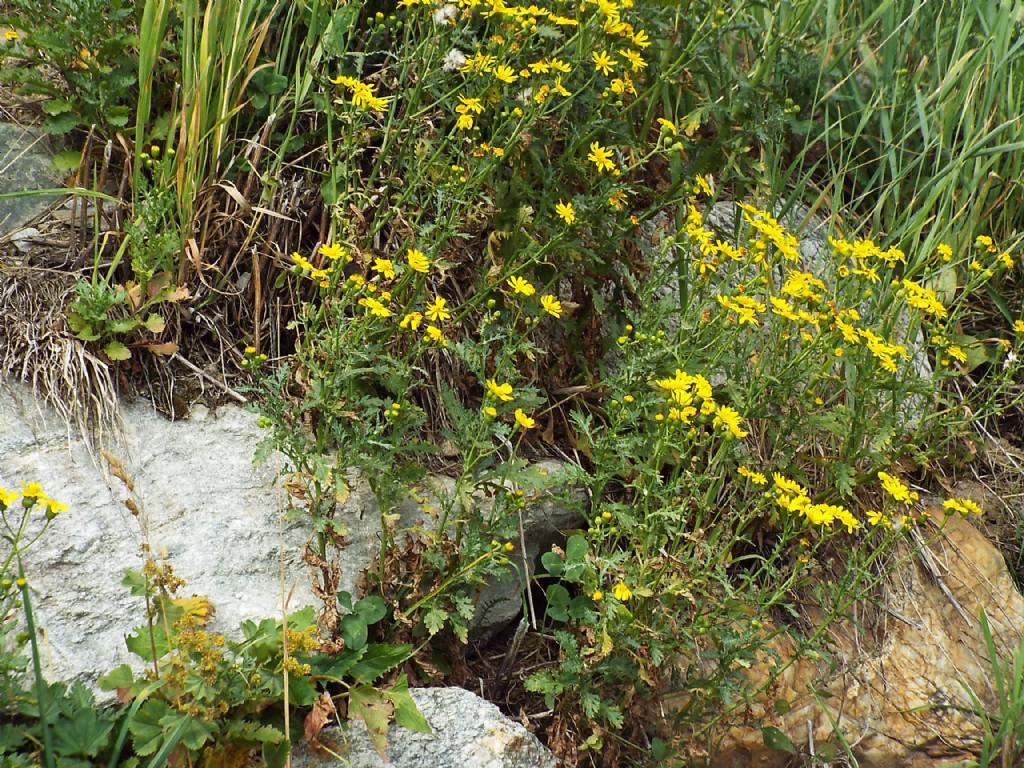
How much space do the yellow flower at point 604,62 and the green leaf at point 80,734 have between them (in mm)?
1880

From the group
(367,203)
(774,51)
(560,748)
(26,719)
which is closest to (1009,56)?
(774,51)

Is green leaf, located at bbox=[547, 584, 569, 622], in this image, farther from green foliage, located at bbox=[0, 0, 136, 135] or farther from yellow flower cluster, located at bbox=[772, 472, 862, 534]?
green foliage, located at bbox=[0, 0, 136, 135]

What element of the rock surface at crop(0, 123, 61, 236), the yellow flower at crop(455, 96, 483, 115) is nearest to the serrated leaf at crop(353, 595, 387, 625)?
the yellow flower at crop(455, 96, 483, 115)

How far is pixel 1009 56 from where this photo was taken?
3.55 meters

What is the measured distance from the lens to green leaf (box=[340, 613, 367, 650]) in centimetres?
224

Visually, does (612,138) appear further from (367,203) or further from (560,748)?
(560,748)

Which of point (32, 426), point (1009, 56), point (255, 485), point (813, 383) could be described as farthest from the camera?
point (1009, 56)

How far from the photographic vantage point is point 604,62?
257 centimetres

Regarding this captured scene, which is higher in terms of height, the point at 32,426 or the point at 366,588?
the point at 32,426

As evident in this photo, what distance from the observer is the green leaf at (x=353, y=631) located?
7.34ft

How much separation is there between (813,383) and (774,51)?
0.98 metres

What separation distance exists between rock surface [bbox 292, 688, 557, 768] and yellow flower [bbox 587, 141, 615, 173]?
52.6 inches

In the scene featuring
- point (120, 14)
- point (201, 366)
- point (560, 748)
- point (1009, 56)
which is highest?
point (120, 14)

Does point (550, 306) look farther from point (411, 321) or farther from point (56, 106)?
point (56, 106)
